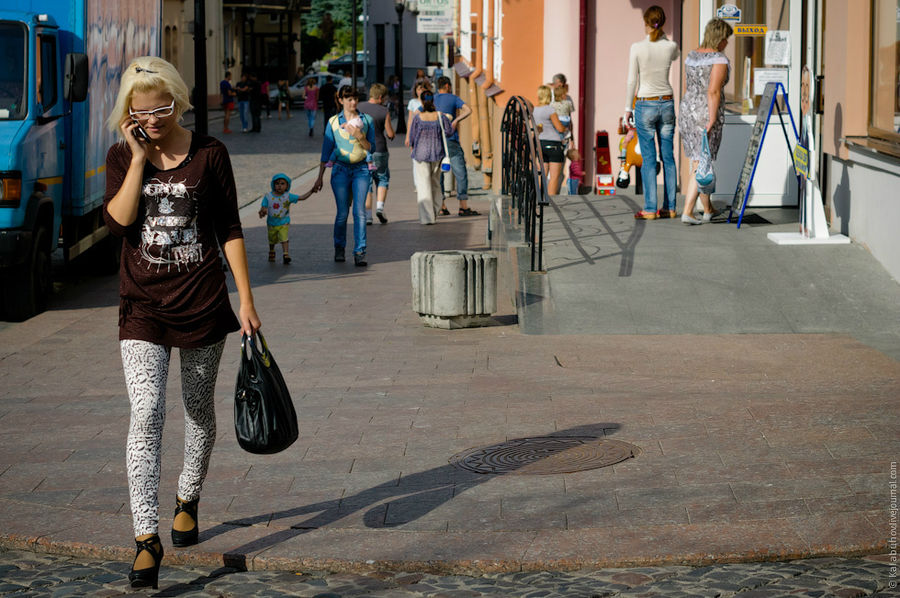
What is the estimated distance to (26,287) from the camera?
11.8 meters

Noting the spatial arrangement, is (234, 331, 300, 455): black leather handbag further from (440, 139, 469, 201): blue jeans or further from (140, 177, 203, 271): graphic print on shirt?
(440, 139, 469, 201): blue jeans

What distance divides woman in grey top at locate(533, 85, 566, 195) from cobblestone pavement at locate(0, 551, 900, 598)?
1290 cm

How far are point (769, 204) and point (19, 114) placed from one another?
23.3ft

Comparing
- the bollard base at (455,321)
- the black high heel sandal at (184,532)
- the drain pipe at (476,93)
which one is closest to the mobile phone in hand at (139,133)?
the black high heel sandal at (184,532)

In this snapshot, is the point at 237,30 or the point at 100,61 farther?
the point at 237,30

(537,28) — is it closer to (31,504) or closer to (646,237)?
(646,237)

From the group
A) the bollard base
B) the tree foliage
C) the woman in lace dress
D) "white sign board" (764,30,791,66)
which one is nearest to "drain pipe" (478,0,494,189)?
"white sign board" (764,30,791,66)

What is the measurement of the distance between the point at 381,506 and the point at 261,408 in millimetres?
956

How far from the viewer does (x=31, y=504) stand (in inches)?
231

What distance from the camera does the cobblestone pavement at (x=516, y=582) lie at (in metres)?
4.73

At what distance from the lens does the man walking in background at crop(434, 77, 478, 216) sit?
1909cm

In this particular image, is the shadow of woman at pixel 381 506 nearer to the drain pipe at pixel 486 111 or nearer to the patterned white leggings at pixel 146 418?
the patterned white leggings at pixel 146 418

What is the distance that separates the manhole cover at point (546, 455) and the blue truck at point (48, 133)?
6.06 m

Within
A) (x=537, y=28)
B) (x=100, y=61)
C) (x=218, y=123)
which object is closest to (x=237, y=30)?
(x=218, y=123)
